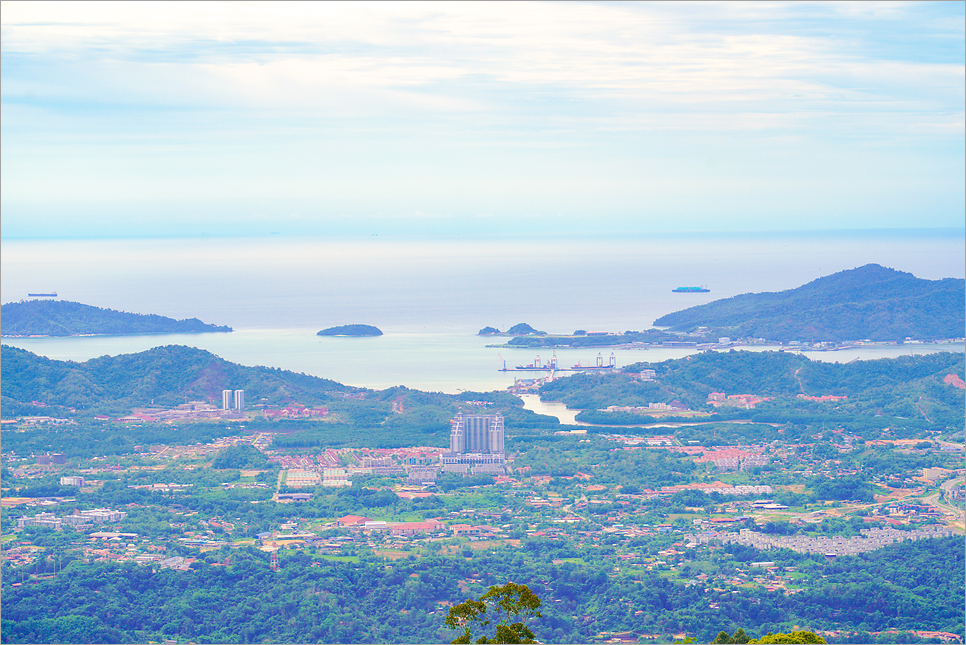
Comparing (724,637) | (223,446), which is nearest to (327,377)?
(223,446)

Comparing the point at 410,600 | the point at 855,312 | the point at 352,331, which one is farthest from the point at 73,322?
the point at 410,600

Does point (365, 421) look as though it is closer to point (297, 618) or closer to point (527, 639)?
point (297, 618)

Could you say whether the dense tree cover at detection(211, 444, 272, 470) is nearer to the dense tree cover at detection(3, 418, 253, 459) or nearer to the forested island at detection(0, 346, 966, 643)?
the forested island at detection(0, 346, 966, 643)

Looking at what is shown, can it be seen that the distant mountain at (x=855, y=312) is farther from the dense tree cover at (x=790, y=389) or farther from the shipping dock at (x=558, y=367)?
the dense tree cover at (x=790, y=389)

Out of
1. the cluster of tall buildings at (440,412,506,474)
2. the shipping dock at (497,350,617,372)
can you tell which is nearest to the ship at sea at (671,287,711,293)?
the shipping dock at (497,350,617,372)

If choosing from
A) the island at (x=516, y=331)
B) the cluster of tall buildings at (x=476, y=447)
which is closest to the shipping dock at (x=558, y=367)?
the island at (x=516, y=331)
